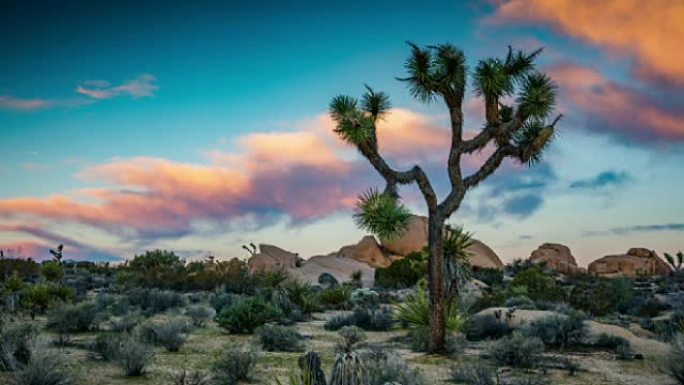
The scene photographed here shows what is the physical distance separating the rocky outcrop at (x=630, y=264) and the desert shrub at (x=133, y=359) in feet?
193

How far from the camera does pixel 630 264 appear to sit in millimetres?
65500

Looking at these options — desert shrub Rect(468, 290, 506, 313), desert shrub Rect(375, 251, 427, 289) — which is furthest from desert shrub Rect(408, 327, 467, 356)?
desert shrub Rect(375, 251, 427, 289)

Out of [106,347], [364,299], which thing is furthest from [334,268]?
[106,347]

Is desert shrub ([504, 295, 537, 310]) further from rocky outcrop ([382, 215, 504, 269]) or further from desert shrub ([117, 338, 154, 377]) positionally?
rocky outcrop ([382, 215, 504, 269])

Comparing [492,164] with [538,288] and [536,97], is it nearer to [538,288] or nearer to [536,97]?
[536,97]

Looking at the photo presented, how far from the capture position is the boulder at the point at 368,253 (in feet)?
188

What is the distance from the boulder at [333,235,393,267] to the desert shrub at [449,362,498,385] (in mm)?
45233

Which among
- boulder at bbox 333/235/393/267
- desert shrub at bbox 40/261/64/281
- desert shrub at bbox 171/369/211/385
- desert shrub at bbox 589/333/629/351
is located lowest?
desert shrub at bbox 171/369/211/385

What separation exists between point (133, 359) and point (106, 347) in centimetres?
179

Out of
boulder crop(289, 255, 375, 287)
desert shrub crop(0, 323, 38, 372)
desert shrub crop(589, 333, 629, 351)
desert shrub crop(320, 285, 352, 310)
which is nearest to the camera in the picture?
desert shrub crop(0, 323, 38, 372)

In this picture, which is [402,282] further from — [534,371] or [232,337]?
[534,371]

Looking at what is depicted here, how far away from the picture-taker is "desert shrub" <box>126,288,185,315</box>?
21.8 meters

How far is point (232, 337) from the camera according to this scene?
16.2 metres

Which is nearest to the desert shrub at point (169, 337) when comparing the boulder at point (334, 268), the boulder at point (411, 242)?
the boulder at point (334, 268)
